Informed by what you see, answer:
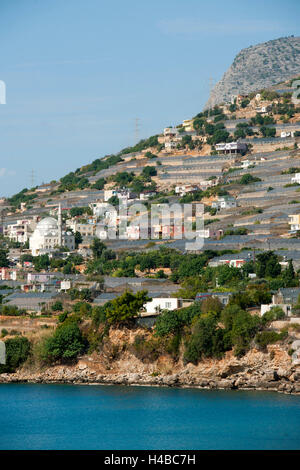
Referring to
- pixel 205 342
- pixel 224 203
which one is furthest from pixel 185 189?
pixel 205 342

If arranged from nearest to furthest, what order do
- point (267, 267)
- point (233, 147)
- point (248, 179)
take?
1. point (267, 267)
2. point (248, 179)
3. point (233, 147)

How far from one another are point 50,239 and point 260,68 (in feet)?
215

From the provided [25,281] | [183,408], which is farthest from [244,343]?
[25,281]

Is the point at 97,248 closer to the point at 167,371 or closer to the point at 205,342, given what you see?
the point at 167,371

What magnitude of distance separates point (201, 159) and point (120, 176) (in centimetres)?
696

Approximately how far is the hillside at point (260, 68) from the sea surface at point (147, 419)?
88.3 m

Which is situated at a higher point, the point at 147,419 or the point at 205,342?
the point at 205,342

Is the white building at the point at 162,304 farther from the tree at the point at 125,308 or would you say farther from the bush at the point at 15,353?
the bush at the point at 15,353

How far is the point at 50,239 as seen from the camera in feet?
219

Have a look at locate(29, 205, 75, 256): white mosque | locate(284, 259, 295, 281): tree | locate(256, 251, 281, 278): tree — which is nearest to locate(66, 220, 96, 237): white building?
locate(29, 205, 75, 256): white mosque

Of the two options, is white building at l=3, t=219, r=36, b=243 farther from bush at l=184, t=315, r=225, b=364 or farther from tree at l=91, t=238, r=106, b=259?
bush at l=184, t=315, r=225, b=364

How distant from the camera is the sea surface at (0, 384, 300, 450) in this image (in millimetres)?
27969

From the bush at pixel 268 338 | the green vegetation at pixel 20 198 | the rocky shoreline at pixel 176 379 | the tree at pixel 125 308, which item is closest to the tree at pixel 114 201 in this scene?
the green vegetation at pixel 20 198

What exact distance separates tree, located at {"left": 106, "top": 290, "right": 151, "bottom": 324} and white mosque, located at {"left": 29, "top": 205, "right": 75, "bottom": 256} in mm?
24489
